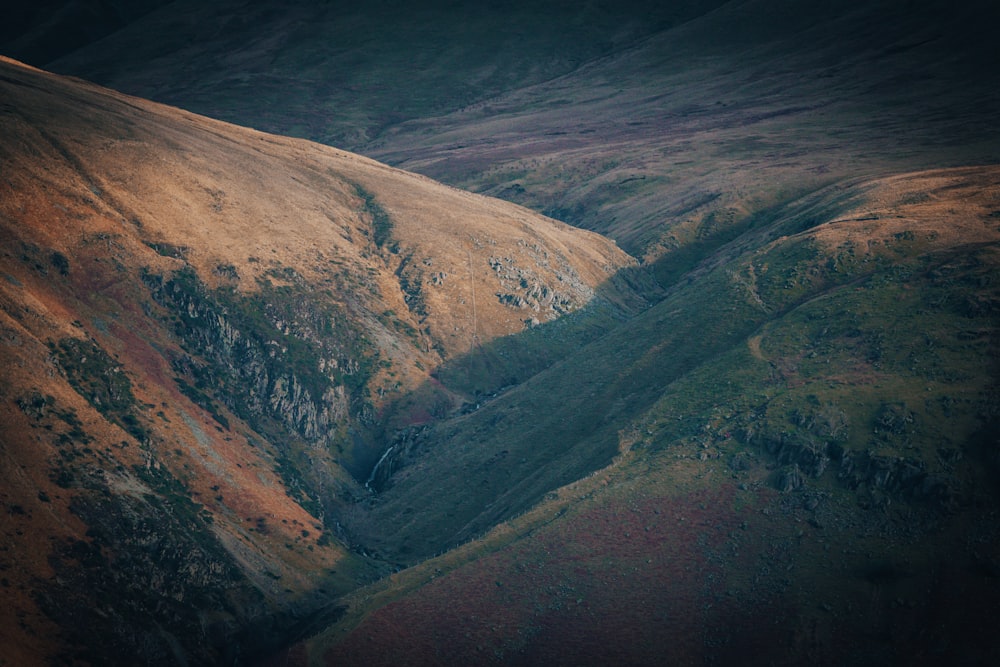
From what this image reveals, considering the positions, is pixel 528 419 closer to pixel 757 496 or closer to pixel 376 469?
pixel 376 469

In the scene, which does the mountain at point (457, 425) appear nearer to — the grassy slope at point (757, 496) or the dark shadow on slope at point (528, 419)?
the grassy slope at point (757, 496)

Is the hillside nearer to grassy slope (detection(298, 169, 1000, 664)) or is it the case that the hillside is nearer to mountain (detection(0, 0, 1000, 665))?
mountain (detection(0, 0, 1000, 665))

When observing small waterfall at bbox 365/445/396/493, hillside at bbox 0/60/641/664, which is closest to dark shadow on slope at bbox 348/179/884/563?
Result: small waterfall at bbox 365/445/396/493

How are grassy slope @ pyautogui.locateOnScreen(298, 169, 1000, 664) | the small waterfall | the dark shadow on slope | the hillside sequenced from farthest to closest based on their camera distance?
the small waterfall < the dark shadow on slope < the hillside < grassy slope @ pyautogui.locateOnScreen(298, 169, 1000, 664)

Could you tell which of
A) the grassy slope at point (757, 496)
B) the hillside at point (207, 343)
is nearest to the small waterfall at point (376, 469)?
the hillside at point (207, 343)

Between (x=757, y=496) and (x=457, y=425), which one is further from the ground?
(x=457, y=425)

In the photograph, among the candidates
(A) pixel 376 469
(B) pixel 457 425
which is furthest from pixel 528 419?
(A) pixel 376 469
